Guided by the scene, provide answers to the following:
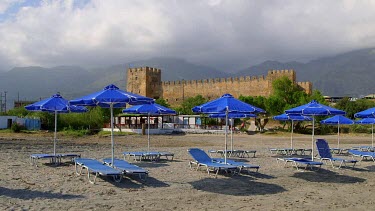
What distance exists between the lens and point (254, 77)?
59000mm

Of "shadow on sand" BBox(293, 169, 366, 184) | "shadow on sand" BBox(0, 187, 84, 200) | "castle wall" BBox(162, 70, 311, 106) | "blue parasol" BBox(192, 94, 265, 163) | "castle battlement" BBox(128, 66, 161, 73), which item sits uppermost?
"castle battlement" BBox(128, 66, 161, 73)

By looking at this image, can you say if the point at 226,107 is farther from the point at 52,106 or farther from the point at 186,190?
the point at 52,106

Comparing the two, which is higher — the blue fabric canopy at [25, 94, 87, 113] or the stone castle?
the stone castle

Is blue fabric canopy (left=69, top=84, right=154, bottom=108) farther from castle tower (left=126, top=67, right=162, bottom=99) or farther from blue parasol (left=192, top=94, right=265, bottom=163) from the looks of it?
castle tower (left=126, top=67, right=162, bottom=99)

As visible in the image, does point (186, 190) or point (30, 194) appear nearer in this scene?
point (30, 194)

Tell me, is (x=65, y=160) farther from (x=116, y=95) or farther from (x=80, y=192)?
(x=80, y=192)

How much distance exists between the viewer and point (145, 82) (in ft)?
218

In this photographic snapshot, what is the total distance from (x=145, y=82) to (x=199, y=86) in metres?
8.62

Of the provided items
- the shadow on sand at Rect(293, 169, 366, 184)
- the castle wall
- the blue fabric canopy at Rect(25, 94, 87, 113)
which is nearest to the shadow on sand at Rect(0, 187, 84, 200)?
the blue fabric canopy at Rect(25, 94, 87, 113)

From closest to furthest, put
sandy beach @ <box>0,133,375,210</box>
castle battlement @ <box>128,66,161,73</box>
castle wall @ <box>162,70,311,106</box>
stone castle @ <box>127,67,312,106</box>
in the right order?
1. sandy beach @ <box>0,133,375,210</box>
2. castle wall @ <box>162,70,311,106</box>
3. stone castle @ <box>127,67,312,106</box>
4. castle battlement @ <box>128,66,161,73</box>

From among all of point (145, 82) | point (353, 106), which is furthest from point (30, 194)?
point (145, 82)

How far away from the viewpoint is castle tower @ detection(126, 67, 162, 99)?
2628 inches

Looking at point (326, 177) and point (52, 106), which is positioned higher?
point (52, 106)

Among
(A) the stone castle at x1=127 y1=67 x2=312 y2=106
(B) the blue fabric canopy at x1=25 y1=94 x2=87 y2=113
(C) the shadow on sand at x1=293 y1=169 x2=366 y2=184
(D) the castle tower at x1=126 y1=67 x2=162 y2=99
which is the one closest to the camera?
(C) the shadow on sand at x1=293 y1=169 x2=366 y2=184
